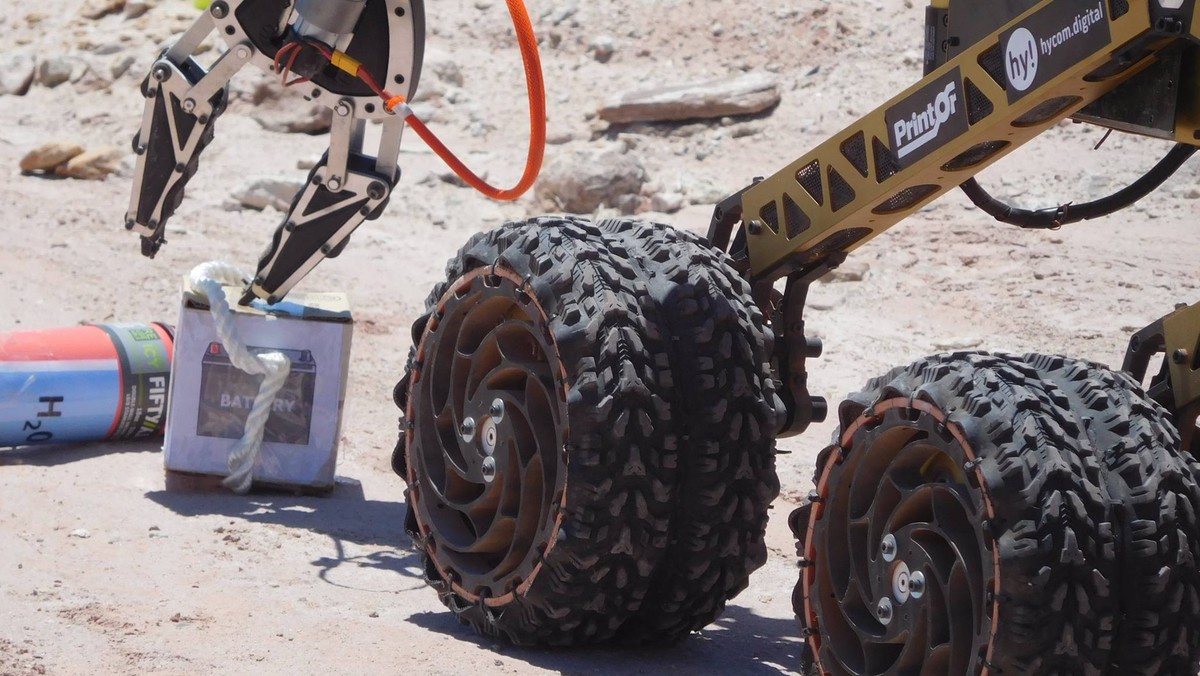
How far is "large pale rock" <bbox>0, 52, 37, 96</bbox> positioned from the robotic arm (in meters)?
11.0

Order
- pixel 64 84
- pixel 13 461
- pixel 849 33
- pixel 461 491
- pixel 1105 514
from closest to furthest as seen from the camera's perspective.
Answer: pixel 1105 514 → pixel 461 491 → pixel 13 461 → pixel 849 33 → pixel 64 84

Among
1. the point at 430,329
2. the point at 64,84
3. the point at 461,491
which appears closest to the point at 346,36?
the point at 430,329

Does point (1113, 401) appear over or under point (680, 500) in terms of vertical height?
over

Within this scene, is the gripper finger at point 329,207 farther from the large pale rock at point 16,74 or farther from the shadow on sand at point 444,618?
the large pale rock at point 16,74

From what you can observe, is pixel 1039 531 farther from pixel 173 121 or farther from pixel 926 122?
pixel 173 121

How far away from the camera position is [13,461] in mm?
6625

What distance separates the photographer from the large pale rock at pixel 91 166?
44.0 feet

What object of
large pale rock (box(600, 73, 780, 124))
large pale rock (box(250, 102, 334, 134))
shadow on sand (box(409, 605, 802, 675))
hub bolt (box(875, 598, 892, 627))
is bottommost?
shadow on sand (box(409, 605, 802, 675))

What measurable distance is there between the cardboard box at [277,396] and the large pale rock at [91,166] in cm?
753

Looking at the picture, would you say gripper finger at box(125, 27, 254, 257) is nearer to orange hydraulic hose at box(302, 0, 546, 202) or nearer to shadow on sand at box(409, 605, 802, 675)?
orange hydraulic hose at box(302, 0, 546, 202)

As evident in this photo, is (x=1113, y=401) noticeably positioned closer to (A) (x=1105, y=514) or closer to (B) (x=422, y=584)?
(A) (x=1105, y=514)

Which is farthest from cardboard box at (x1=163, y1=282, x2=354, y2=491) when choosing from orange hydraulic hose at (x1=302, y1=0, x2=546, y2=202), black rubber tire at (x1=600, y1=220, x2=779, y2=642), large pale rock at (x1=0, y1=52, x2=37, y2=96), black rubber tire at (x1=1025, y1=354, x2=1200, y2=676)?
large pale rock at (x1=0, y1=52, x2=37, y2=96)

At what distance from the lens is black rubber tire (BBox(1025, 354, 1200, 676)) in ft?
11.0

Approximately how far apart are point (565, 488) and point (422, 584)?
4.46ft
